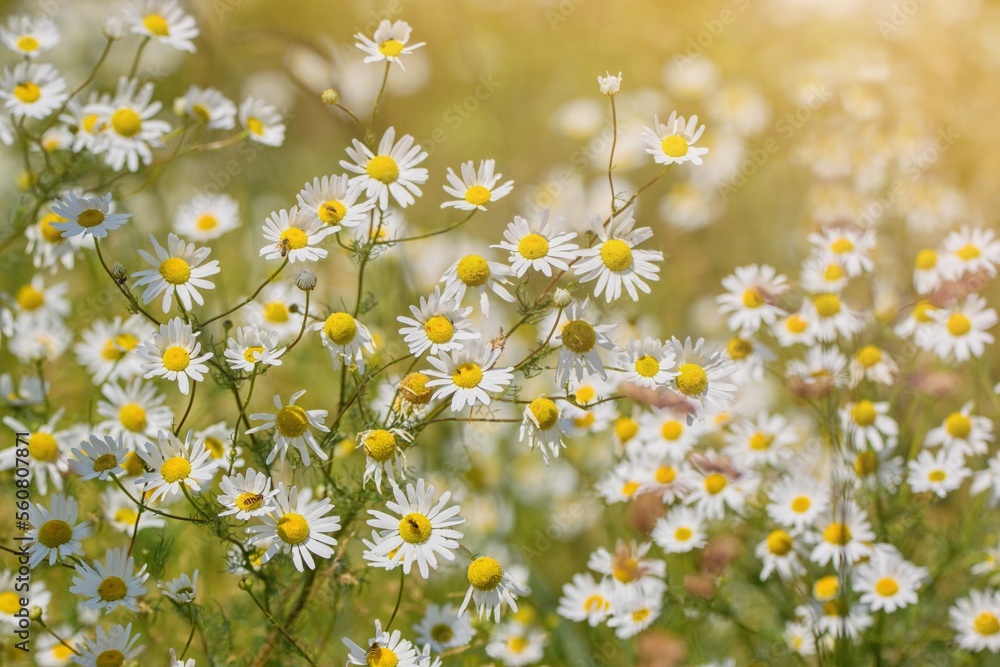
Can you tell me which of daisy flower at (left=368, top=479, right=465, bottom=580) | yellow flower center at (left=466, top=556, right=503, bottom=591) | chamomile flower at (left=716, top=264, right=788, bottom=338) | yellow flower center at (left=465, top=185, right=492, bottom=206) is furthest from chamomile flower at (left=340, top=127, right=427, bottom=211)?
chamomile flower at (left=716, top=264, right=788, bottom=338)

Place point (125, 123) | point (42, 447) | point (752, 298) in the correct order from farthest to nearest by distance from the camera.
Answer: point (752, 298) → point (125, 123) → point (42, 447)

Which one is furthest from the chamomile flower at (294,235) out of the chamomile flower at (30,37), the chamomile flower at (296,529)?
the chamomile flower at (30,37)

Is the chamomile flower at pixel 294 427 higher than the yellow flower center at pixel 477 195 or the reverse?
the reverse

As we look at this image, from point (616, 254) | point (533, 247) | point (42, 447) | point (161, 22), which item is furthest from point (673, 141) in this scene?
point (42, 447)

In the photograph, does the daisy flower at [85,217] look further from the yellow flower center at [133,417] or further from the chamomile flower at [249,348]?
the yellow flower center at [133,417]

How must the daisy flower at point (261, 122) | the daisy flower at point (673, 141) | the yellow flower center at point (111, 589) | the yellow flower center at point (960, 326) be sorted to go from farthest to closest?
the yellow flower center at point (960, 326)
the daisy flower at point (261, 122)
the daisy flower at point (673, 141)
the yellow flower center at point (111, 589)

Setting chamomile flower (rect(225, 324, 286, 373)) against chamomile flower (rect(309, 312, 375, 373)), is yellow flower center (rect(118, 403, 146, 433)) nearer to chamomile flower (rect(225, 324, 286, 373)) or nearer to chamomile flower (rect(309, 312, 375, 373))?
chamomile flower (rect(225, 324, 286, 373))

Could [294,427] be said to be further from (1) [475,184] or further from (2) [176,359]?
(1) [475,184]
